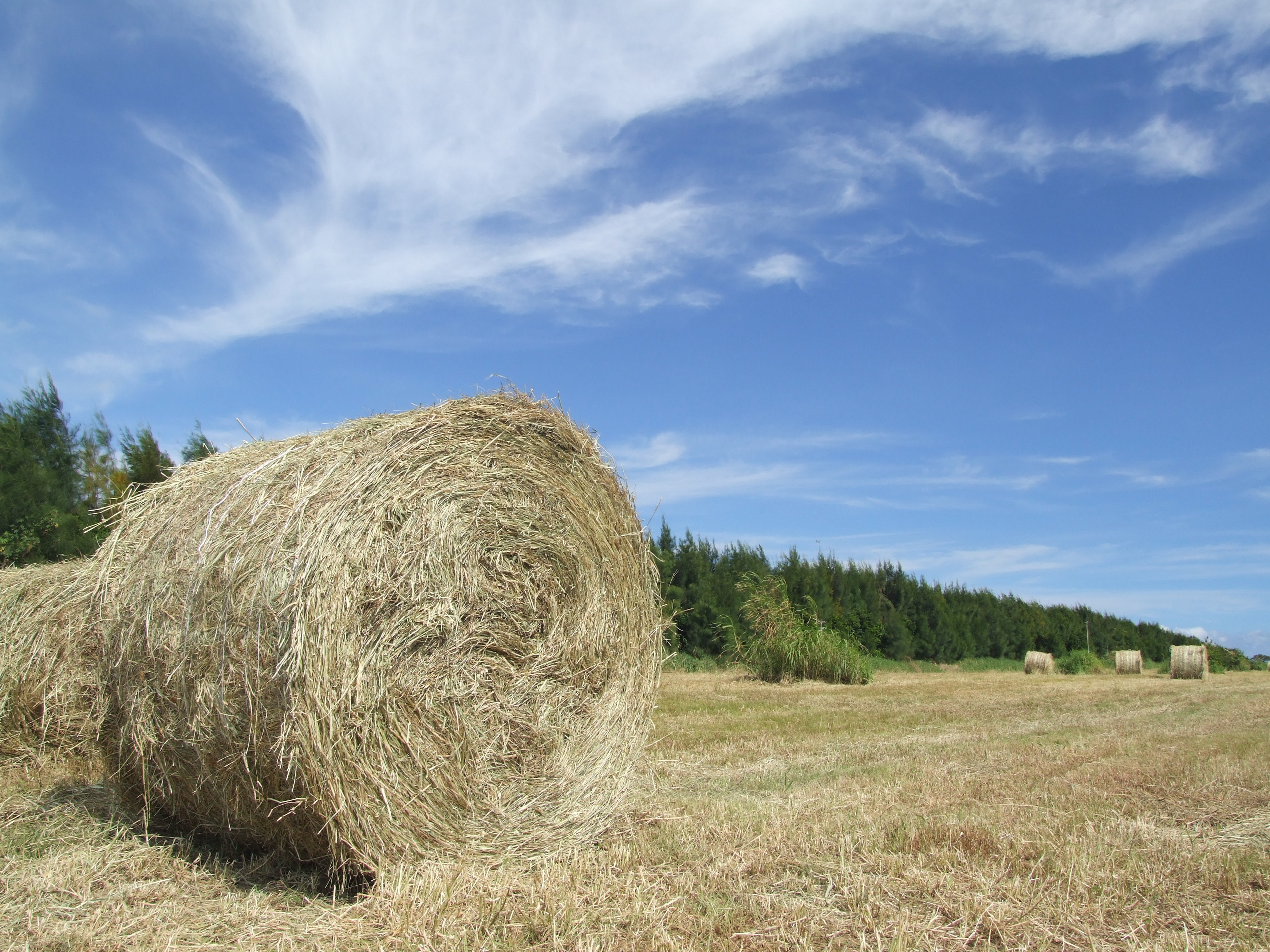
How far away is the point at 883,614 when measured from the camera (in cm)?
2856

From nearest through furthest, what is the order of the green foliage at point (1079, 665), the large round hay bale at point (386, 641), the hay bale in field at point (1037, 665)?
the large round hay bale at point (386, 641) < the hay bale in field at point (1037, 665) < the green foliage at point (1079, 665)

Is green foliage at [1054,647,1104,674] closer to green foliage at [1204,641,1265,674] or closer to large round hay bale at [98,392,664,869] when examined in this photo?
green foliage at [1204,641,1265,674]

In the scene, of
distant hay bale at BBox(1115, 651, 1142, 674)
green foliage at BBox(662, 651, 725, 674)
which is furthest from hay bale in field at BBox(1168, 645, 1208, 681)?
green foliage at BBox(662, 651, 725, 674)

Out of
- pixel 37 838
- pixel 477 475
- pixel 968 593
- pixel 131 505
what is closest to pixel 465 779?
pixel 477 475

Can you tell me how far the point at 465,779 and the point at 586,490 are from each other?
5.94 ft

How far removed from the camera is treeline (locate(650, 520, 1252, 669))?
2428 cm

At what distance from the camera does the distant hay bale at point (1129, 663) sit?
24.8 meters

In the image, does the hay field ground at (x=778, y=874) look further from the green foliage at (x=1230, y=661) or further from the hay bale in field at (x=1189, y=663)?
the green foliage at (x=1230, y=661)

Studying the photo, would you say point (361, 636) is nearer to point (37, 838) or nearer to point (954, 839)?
point (37, 838)

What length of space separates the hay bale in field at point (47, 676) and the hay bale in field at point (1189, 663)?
75.0 ft

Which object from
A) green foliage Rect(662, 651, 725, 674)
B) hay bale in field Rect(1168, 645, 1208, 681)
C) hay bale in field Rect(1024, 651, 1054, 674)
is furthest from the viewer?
hay bale in field Rect(1024, 651, 1054, 674)

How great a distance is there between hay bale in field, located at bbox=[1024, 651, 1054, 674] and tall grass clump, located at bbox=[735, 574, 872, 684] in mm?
7083

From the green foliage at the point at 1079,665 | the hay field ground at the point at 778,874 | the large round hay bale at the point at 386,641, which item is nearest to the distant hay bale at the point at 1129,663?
the green foliage at the point at 1079,665

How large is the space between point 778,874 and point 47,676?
19.3ft
